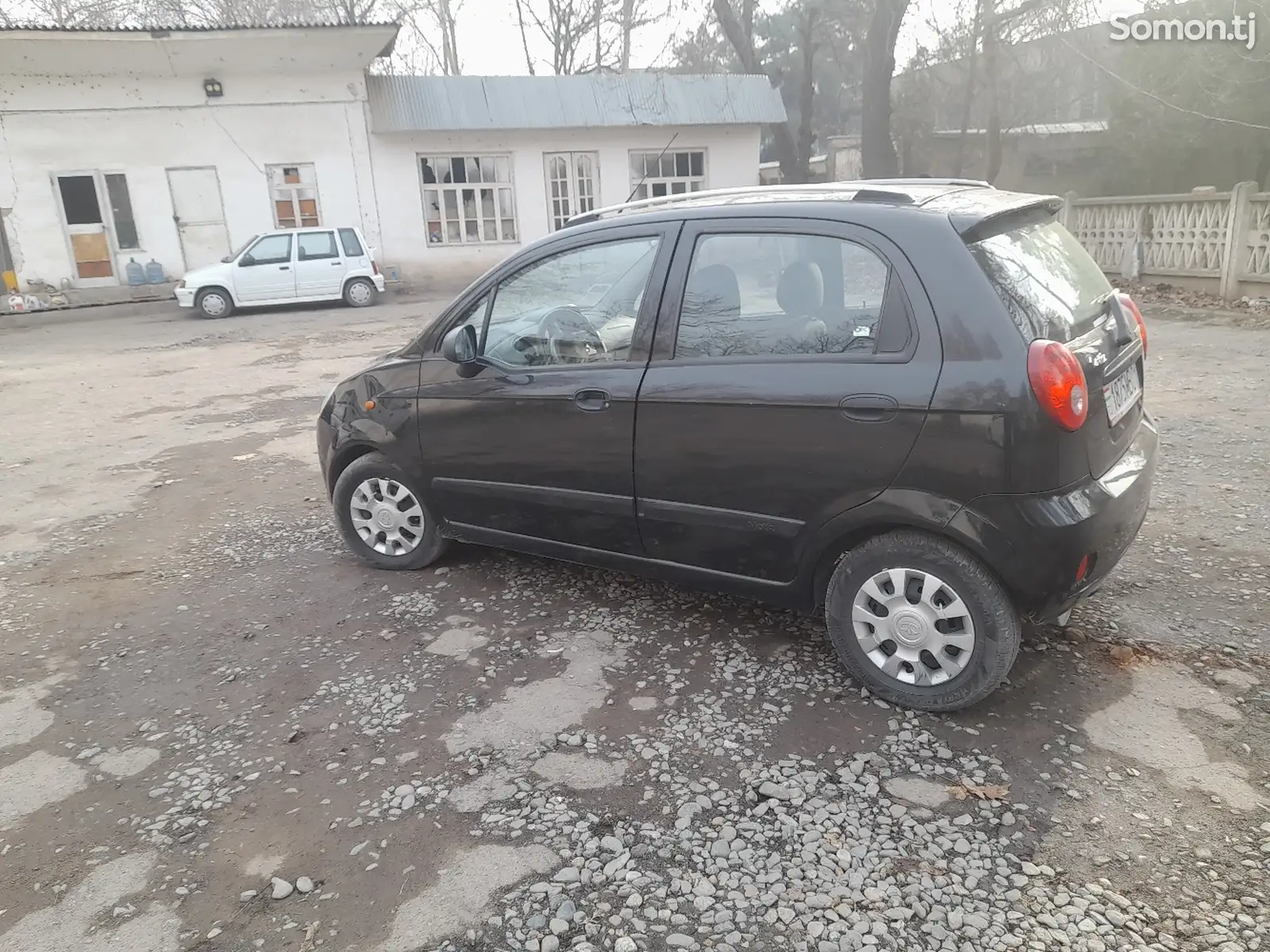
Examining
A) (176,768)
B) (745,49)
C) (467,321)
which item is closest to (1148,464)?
(467,321)

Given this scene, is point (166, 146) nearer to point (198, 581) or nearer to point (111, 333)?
point (111, 333)

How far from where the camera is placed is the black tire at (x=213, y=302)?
16.5 meters

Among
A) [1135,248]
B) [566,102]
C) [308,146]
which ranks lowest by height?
[1135,248]

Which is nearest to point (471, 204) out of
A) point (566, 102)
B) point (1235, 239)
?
point (566, 102)

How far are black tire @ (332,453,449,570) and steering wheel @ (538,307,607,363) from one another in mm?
1065

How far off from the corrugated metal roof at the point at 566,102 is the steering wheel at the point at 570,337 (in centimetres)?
1622

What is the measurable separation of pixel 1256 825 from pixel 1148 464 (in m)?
1.35

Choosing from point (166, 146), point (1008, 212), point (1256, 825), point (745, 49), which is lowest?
point (1256, 825)

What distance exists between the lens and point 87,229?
18578mm

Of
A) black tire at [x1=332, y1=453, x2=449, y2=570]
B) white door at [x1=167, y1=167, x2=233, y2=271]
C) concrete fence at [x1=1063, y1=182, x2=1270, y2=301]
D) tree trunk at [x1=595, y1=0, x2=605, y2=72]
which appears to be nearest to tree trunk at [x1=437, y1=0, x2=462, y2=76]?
tree trunk at [x1=595, y1=0, x2=605, y2=72]

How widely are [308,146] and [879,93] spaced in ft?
40.7

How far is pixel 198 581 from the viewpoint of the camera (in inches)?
190

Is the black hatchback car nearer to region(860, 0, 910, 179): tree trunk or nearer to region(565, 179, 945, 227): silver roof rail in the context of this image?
region(565, 179, 945, 227): silver roof rail

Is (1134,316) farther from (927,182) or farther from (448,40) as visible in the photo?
(448,40)
